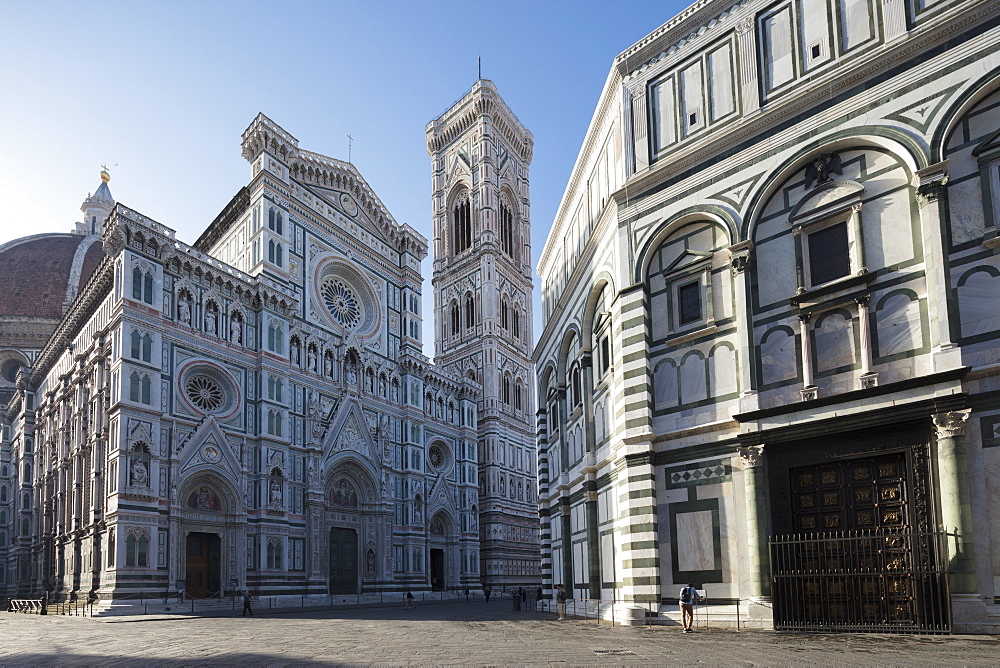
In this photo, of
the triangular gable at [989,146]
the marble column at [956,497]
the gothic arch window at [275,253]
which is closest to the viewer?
the marble column at [956,497]

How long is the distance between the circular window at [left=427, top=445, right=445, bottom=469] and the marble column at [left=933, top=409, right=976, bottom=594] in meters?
43.0

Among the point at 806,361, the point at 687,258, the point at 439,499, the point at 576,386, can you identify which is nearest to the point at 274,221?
the point at 439,499

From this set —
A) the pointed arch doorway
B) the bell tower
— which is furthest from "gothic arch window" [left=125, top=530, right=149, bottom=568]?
the bell tower

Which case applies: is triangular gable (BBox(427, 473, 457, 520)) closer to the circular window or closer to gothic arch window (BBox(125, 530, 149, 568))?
the circular window

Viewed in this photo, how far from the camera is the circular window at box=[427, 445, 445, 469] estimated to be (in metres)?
55.4

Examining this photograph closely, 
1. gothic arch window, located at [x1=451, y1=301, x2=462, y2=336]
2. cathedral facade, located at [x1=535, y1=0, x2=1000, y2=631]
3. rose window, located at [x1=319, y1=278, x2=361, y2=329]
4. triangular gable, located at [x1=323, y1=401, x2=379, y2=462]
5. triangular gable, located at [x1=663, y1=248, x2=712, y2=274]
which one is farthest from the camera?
gothic arch window, located at [x1=451, y1=301, x2=462, y2=336]

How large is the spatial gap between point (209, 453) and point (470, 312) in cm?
3270

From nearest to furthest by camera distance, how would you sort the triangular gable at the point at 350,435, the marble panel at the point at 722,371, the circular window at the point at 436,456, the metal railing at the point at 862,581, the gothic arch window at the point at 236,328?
the metal railing at the point at 862,581, the marble panel at the point at 722,371, the gothic arch window at the point at 236,328, the triangular gable at the point at 350,435, the circular window at the point at 436,456

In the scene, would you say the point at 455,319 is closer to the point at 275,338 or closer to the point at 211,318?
the point at 275,338

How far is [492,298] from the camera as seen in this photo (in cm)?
6669

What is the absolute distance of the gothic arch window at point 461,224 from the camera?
71.8 m

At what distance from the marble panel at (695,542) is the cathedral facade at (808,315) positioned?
0.18 ft

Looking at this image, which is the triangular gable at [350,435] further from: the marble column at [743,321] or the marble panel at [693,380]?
the marble column at [743,321]

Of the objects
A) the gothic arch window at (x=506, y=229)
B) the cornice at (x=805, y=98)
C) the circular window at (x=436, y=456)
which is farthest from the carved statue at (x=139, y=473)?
the gothic arch window at (x=506, y=229)
